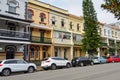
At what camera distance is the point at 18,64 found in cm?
2284

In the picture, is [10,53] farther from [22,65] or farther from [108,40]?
[108,40]

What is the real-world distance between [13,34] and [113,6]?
24.6 meters

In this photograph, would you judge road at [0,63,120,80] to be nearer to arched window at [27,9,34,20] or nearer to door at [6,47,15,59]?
door at [6,47,15,59]

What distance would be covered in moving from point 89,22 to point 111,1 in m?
39.3

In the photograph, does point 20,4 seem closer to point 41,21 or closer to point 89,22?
point 41,21

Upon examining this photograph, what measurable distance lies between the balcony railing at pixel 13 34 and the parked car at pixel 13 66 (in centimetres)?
610

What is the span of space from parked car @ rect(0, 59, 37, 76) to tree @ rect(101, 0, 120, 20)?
54.2 feet


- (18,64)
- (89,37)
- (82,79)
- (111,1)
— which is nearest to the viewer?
(111,1)

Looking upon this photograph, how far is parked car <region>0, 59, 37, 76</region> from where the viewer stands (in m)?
21.4

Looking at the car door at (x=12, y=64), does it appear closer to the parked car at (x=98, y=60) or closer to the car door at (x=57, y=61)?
the car door at (x=57, y=61)

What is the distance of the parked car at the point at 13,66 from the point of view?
70.0 feet

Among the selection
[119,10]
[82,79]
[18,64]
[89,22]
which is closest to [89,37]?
[89,22]

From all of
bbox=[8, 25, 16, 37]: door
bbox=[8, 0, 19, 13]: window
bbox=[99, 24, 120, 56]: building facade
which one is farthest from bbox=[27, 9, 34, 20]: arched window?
bbox=[99, 24, 120, 56]: building facade

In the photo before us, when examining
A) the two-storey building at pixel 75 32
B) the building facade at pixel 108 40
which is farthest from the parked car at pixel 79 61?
the building facade at pixel 108 40
